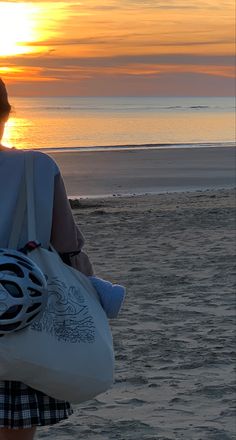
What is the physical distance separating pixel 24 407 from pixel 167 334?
3533mm

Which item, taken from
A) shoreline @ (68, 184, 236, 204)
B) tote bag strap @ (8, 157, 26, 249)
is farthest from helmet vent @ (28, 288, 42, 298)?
shoreline @ (68, 184, 236, 204)

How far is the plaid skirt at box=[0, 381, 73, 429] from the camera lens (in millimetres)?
2592

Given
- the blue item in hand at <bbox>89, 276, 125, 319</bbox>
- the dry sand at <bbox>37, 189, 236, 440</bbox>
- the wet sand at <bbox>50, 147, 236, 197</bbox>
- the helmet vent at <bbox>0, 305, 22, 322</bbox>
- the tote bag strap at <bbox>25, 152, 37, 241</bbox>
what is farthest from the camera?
the wet sand at <bbox>50, 147, 236, 197</bbox>

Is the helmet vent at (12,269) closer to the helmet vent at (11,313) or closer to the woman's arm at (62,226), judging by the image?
the helmet vent at (11,313)

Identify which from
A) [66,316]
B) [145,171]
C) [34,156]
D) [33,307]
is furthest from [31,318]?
[145,171]

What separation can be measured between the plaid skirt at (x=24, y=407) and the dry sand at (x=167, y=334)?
167 centimetres

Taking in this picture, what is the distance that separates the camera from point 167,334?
607 centimetres

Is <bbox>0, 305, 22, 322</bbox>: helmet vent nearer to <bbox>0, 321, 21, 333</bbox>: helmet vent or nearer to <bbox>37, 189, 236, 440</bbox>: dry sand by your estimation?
<bbox>0, 321, 21, 333</bbox>: helmet vent

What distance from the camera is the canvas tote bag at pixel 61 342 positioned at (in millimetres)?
2439

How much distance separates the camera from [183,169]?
25844 mm

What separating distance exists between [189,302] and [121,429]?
282 centimetres

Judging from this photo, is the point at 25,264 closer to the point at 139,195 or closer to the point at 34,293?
the point at 34,293

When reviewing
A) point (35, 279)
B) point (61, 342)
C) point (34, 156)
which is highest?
point (34, 156)

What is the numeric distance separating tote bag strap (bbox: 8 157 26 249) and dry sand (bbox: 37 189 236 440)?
201cm
